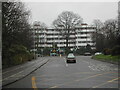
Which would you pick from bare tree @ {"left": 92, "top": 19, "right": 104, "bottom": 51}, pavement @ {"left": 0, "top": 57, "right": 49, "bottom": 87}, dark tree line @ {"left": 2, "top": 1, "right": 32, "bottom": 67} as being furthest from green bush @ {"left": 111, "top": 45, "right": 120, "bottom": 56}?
bare tree @ {"left": 92, "top": 19, "right": 104, "bottom": 51}

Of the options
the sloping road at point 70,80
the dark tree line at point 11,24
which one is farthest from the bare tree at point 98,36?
the sloping road at point 70,80

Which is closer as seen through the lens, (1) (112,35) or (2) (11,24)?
(2) (11,24)

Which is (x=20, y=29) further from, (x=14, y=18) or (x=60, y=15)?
(x=60, y=15)

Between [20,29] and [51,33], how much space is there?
88226 mm

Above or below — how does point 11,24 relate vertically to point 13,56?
above

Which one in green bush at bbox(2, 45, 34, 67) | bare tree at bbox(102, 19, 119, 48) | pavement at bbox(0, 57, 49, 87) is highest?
bare tree at bbox(102, 19, 119, 48)

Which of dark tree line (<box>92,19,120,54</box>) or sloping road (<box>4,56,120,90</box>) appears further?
dark tree line (<box>92,19,120,54</box>)

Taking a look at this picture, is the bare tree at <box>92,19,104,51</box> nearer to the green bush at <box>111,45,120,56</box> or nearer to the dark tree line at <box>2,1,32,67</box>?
the green bush at <box>111,45,120,56</box>

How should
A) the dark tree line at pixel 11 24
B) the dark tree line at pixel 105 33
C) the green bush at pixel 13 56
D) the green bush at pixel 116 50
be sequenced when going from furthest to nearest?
the dark tree line at pixel 105 33 < the green bush at pixel 116 50 < the green bush at pixel 13 56 < the dark tree line at pixel 11 24

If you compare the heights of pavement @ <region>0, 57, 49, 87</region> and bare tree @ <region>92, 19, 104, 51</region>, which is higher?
bare tree @ <region>92, 19, 104, 51</region>

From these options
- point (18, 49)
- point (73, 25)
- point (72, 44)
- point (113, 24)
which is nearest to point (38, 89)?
point (18, 49)

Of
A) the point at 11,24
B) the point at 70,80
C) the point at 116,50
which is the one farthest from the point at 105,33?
the point at 70,80

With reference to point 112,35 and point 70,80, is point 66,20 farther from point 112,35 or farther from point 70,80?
point 70,80

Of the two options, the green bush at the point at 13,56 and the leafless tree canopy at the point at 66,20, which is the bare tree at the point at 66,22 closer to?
the leafless tree canopy at the point at 66,20
